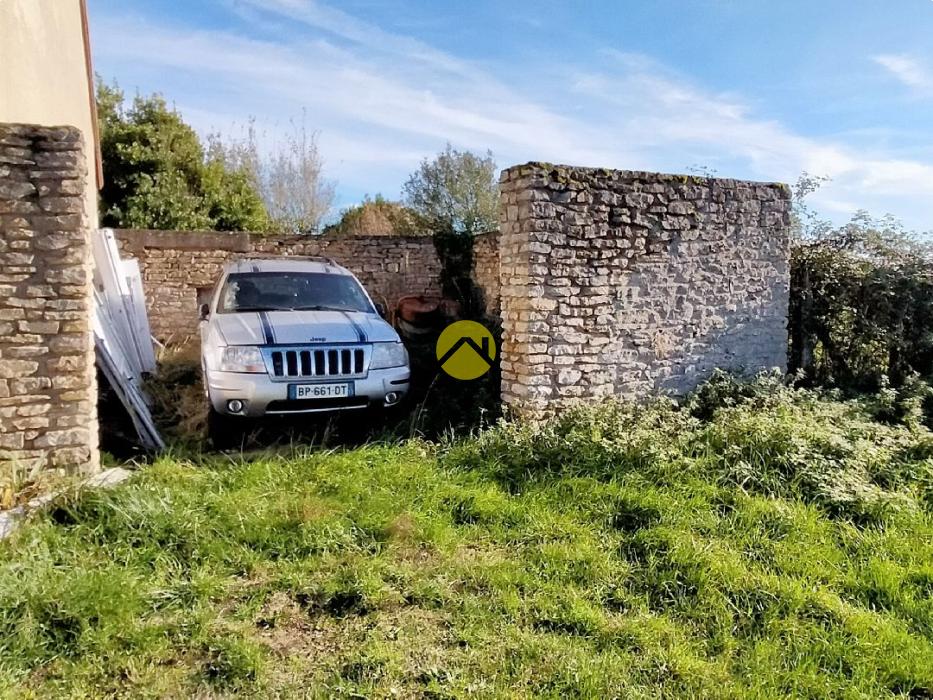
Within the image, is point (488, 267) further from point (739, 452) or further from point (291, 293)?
point (739, 452)

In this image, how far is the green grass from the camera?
2881mm

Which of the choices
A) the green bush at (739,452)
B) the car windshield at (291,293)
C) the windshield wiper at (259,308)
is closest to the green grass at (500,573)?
the green bush at (739,452)

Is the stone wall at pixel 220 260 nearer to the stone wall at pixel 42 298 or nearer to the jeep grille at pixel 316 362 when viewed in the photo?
the jeep grille at pixel 316 362

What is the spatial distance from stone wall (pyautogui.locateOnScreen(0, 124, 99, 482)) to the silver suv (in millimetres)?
1165

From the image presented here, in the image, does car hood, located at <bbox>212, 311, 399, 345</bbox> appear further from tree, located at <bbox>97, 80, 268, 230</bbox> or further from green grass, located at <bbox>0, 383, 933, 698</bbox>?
tree, located at <bbox>97, 80, 268, 230</bbox>

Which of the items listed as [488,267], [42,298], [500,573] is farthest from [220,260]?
[500,573]

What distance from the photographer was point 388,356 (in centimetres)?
599

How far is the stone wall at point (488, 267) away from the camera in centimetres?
1079

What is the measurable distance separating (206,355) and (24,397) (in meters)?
1.59

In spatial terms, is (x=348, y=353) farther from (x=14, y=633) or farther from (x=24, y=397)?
(x=14, y=633)

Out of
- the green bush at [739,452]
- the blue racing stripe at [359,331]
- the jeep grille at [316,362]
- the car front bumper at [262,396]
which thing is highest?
the blue racing stripe at [359,331]

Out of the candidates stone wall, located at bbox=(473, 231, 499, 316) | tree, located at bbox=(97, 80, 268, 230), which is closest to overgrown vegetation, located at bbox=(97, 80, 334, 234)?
tree, located at bbox=(97, 80, 268, 230)

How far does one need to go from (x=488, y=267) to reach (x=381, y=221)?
8.77m

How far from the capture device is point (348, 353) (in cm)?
573
